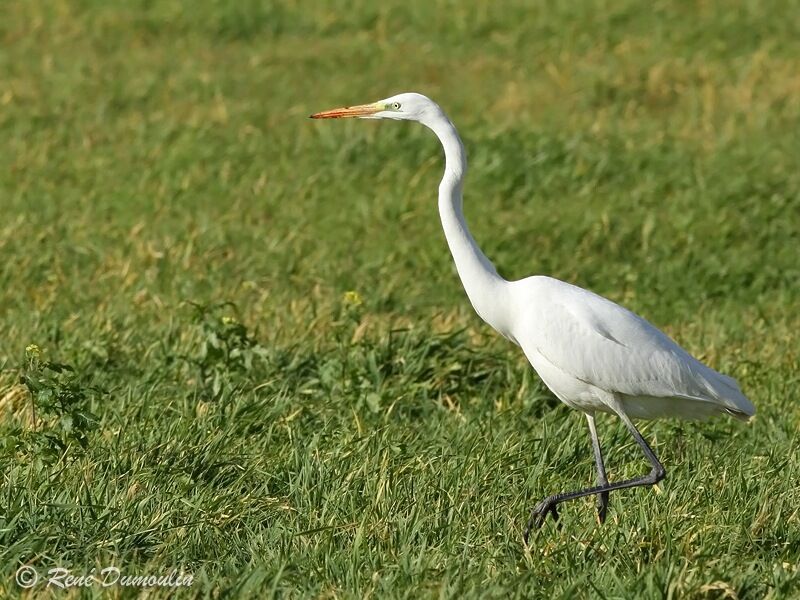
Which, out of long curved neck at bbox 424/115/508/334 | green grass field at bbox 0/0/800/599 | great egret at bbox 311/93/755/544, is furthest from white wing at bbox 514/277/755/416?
green grass field at bbox 0/0/800/599

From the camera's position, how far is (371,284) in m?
7.77

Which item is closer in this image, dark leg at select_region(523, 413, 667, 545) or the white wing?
dark leg at select_region(523, 413, 667, 545)

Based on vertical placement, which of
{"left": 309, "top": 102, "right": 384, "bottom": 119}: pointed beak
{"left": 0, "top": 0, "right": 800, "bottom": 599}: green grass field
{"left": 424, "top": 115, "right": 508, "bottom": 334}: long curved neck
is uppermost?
{"left": 309, "top": 102, "right": 384, "bottom": 119}: pointed beak

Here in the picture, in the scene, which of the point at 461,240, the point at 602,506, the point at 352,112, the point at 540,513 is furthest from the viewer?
the point at 352,112

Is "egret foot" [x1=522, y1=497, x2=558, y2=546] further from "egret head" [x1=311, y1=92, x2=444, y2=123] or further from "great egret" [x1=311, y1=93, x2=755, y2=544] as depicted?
"egret head" [x1=311, y1=92, x2=444, y2=123]

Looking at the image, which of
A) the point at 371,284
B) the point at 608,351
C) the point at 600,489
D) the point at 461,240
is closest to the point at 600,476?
the point at 600,489

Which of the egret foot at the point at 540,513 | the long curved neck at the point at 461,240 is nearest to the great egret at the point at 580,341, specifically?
the long curved neck at the point at 461,240

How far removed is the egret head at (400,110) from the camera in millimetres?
4855

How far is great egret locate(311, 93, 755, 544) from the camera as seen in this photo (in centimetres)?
474

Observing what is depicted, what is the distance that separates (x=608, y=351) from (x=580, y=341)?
11 centimetres

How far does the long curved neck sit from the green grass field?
0.59 m

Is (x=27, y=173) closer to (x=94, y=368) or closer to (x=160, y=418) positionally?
(x=94, y=368)

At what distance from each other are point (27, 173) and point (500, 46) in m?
5.89

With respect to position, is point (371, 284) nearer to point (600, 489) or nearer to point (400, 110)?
point (400, 110)
